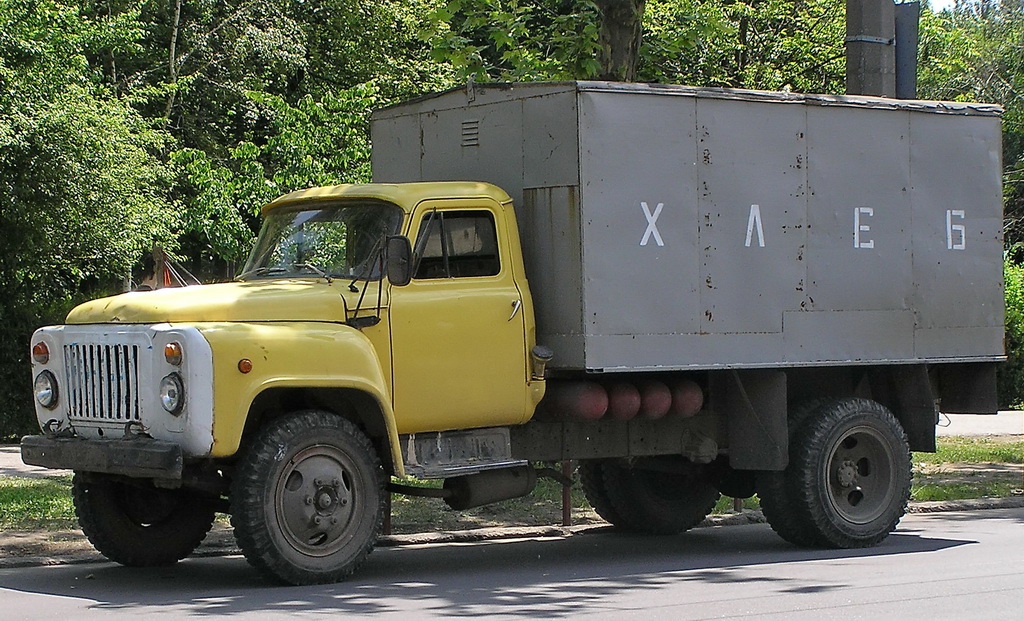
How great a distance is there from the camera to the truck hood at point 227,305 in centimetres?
978

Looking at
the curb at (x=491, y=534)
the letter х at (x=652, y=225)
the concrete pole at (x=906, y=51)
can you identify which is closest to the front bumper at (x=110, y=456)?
the curb at (x=491, y=534)

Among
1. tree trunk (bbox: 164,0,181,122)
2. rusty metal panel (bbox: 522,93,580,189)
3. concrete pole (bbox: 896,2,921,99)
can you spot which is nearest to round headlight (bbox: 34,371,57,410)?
rusty metal panel (bbox: 522,93,580,189)

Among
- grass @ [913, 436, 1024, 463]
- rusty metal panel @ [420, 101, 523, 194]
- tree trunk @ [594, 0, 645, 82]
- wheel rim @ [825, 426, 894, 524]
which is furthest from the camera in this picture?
grass @ [913, 436, 1024, 463]

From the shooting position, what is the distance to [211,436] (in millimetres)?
9398

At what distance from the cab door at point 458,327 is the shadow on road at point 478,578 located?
3.69ft

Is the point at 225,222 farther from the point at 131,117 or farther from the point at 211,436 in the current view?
the point at 211,436

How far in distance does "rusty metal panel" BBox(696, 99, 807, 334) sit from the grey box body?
0.05 feet

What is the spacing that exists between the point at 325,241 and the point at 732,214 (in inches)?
120

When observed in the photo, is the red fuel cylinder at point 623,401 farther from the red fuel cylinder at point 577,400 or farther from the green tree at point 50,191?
the green tree at point 50,191

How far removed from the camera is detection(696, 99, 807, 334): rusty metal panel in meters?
11.6

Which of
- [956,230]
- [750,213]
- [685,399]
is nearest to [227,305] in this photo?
[685,399]

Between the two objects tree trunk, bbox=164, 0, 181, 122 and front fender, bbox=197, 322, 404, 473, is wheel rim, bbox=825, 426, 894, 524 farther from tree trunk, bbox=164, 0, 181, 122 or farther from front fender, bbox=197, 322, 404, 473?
tree trunk, bbox=164, 0, 181, 122

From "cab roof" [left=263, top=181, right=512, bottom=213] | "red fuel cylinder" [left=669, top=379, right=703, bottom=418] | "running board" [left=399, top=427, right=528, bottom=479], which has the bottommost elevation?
"running board" [left=399, top=427, right=528, bottom=479]

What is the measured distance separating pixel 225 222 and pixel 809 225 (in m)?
12.5
